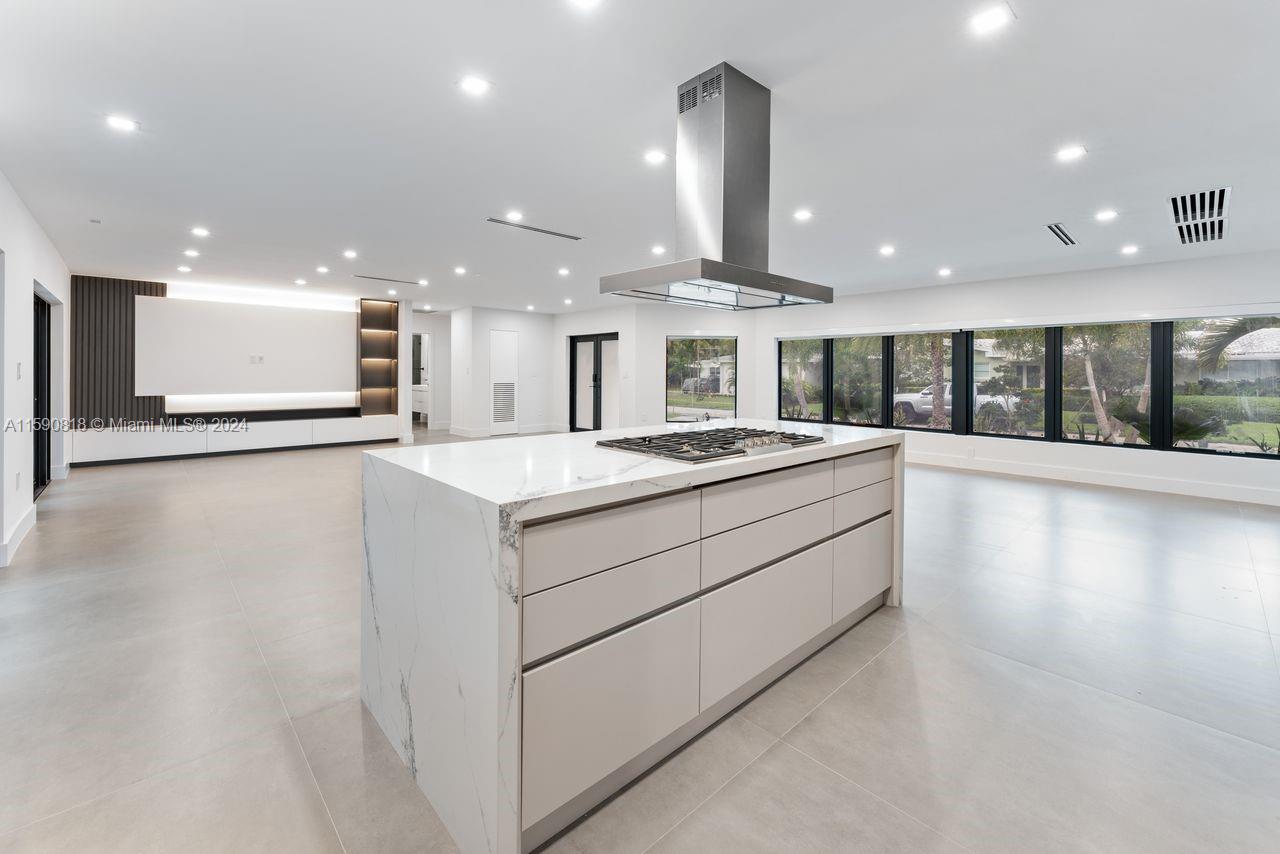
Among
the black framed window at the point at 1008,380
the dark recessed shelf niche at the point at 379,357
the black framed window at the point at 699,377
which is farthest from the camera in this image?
the black framed window at the point at 699,377

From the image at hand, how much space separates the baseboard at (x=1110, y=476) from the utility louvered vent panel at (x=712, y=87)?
717cm

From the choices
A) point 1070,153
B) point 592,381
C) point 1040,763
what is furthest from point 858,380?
point 1040,763

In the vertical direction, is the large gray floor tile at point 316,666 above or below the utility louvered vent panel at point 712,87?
below

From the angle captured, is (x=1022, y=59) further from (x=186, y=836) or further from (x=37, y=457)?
(x=37, y=457)

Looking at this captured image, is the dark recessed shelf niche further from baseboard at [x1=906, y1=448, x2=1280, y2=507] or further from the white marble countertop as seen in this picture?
baseboard at [x1=906, y1=448, x2=1280, y2=507]

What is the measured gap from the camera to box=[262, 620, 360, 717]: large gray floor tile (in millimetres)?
2272

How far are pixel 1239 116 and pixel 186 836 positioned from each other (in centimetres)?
538

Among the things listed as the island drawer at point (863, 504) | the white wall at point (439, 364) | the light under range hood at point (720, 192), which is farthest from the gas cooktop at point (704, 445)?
the white wall at point (439, 364)

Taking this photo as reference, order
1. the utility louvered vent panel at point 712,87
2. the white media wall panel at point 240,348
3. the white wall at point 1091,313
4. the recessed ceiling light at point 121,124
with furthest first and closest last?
the white media wall panel at point 240,348 < the white wall at point 1091,313 < the recessed ceiling light at point 121,124 < the utility louvered vent panel at point 712,87

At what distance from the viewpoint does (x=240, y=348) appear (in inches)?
351

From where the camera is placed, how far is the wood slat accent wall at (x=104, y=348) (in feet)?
25.8

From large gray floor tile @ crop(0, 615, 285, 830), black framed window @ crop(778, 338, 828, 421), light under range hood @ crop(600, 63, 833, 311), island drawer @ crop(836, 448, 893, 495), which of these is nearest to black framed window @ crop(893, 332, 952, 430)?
black framed window @ crop(778, 338, 828, 421)

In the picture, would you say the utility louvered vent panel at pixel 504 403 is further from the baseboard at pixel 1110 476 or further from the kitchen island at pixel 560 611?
the kitchen island at pixel 560 611

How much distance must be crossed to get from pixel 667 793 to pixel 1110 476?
7718mm
